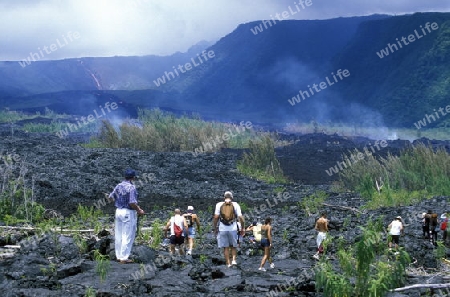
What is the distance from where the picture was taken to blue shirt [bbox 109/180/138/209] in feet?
41.8

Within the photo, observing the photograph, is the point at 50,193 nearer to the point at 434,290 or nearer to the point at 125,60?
the point at 434,290

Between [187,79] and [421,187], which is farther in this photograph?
[187,79]

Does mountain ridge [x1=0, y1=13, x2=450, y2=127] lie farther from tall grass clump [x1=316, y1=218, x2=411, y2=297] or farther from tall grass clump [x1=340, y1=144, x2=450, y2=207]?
tall grass clump [x1=316, y1=218, x2=411, y2=297]

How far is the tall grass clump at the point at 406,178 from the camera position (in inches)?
959

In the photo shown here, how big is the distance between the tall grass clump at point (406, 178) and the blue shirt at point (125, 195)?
487 inches

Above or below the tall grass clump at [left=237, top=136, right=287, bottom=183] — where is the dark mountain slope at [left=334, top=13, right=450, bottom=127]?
above

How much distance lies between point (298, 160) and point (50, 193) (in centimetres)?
1961

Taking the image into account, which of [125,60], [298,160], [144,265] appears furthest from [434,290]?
[125,60]

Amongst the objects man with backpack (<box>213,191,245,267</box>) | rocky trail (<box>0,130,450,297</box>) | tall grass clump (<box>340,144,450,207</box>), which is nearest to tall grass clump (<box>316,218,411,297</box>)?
rocky trail (<box>0,130,450,297</box>)

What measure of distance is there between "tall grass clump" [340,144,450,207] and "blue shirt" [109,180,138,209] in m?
12.4

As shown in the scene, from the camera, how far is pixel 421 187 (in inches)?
1052

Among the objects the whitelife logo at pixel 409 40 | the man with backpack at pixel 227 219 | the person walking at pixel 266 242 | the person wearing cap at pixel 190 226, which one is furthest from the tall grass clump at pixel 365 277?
the whitelife logo at pixel 409 40

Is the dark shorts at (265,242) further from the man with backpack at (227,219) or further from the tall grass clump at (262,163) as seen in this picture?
the tall grass clump at (262,163)

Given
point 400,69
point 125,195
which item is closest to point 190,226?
point 125,195
